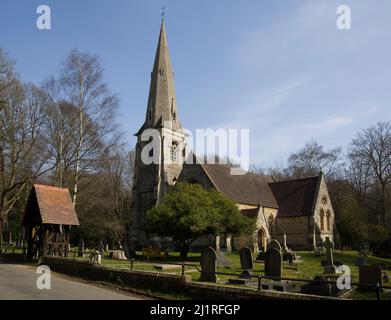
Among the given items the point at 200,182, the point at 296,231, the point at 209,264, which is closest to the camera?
the point at 209,264

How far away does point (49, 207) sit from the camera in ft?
73.7

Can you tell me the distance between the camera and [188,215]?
2797 cm

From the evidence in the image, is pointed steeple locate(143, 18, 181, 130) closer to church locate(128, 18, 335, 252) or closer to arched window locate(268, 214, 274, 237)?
church locate(128, 18, 335, 252)

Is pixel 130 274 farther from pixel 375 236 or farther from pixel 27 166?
pixel 375 236

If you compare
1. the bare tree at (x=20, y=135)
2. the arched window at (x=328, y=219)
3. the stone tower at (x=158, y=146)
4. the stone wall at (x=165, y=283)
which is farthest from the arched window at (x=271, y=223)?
the stone wall at (x=165, y=283)

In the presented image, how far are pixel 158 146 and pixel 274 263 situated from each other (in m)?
31.1

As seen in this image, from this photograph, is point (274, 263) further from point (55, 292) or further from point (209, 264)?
point (55, 292)

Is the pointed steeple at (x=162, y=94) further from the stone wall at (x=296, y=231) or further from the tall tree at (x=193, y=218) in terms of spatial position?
the tall tree at (x=193, y=218)

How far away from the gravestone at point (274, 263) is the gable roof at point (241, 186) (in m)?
22.9

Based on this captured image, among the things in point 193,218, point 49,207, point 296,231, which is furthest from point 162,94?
point 49,207

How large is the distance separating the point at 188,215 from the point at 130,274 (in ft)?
45.7

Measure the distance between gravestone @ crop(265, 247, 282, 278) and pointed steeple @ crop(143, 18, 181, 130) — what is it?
3120cm

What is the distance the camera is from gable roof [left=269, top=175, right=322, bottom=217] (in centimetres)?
4353

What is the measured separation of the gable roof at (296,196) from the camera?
4353 centimetres
